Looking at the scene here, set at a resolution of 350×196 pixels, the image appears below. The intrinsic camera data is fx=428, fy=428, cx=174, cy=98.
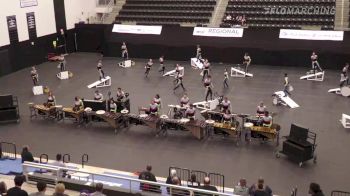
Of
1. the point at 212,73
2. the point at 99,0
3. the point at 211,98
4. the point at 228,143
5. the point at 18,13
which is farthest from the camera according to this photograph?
the point at 99,0

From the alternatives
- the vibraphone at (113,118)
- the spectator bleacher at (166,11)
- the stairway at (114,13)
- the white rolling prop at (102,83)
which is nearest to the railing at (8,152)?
the vibraphone at (113,118)

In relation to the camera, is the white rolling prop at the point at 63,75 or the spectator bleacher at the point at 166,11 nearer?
the white rolling prop at the point at 63,75

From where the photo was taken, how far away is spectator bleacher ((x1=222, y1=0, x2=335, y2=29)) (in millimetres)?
34344

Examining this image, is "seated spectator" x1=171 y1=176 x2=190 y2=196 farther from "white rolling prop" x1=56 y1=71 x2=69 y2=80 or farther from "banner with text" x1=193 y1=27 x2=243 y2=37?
"banner with text" x1=193 y1=27 x2=243 y2=37

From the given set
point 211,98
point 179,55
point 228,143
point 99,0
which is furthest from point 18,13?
point 228,143

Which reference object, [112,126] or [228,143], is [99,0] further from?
[228,143]

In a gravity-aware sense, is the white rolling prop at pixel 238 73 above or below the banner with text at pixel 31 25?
below

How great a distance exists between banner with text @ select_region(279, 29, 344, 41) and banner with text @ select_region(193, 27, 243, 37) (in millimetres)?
3407

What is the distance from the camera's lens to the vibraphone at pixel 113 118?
20.8 meters

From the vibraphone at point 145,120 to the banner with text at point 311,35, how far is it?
651 inches

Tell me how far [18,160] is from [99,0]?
1089 inches

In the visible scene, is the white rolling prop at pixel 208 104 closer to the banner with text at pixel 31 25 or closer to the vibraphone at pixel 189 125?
the vibraphone at pixel 189 125

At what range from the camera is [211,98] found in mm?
25062

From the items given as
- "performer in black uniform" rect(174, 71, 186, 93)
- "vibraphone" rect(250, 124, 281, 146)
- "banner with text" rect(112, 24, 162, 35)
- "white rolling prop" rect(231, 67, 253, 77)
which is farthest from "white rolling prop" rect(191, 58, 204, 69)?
"vibraphone" rect(250, 124, 281, 146)
